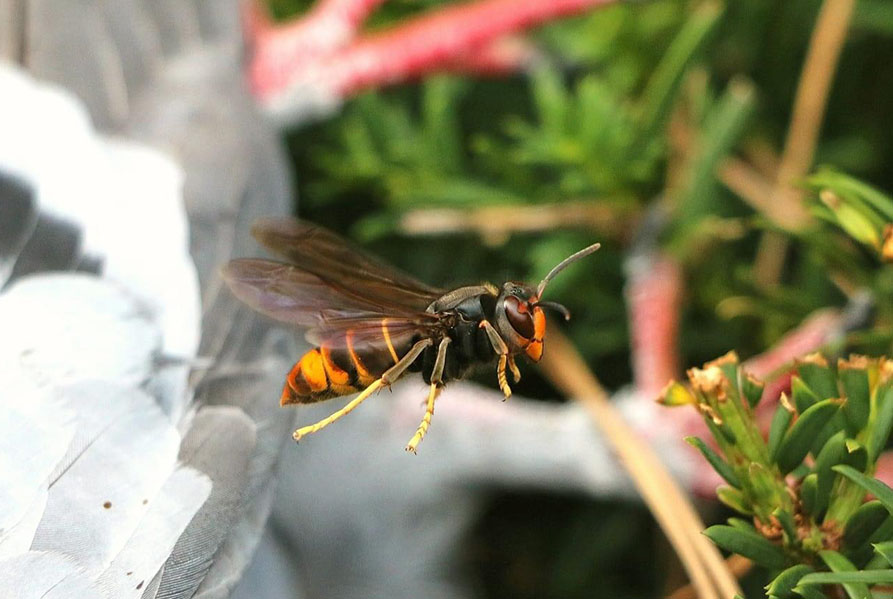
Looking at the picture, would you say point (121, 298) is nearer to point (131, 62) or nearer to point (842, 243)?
point (131, 62)

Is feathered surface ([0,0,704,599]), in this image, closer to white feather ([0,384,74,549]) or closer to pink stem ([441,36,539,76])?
white feather ([0,384,74,549])

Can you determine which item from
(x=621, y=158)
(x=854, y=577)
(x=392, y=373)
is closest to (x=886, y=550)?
(x=854, y=577)

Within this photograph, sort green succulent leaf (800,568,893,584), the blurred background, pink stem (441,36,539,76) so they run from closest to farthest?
green succulent leaf (800,568,893,584), the blurred background, pink stem (441,36,539,76)

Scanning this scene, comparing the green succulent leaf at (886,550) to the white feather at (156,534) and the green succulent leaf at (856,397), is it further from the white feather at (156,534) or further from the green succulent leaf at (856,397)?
the white feather at (156,534)

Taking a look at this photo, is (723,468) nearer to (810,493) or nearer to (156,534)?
(810,493)

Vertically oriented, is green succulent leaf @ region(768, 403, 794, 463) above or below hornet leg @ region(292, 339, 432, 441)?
above

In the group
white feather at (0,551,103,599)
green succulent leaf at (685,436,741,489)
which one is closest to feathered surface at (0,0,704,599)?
white feather at (0,551,103,599)
